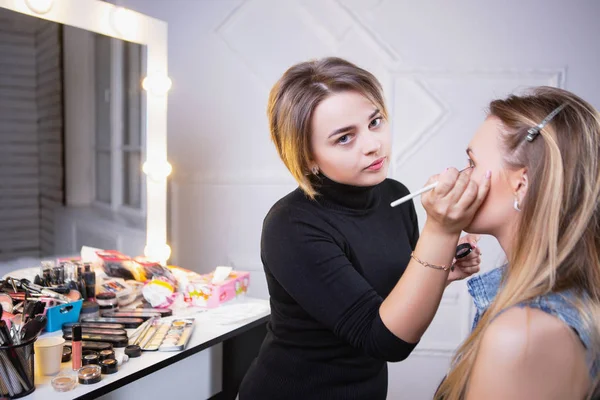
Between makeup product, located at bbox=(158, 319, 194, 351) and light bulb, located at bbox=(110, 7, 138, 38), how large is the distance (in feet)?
3.26

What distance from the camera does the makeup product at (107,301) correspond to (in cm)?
140

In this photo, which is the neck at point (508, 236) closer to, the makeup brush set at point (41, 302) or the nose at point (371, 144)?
the nose at point (371, 144)

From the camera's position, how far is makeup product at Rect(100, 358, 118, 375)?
1.08m

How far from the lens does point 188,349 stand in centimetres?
123

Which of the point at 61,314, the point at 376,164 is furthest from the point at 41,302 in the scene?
the point at 376,164

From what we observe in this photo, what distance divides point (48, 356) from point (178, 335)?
0.30 m

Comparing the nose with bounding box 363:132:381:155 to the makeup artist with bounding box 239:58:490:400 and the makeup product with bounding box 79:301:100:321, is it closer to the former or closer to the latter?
the makeup artist with bounding box 239:58:490:400

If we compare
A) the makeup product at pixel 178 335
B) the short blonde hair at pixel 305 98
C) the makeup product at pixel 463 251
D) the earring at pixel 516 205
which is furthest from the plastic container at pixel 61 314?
the earring at pixel 516 205

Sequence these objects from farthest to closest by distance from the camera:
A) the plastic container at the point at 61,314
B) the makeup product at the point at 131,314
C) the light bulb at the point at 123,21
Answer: the light bulb at the point at 123,21 < the makeup product at the point at 131,314 < the plastic container at the point at 61,314

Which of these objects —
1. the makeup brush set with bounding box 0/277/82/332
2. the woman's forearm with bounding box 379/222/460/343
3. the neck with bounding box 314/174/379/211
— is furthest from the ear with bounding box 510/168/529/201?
the makeup brush set with bounding box 0/277/82/332

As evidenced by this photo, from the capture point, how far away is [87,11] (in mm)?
1632

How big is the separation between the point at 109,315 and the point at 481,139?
3.32 feet

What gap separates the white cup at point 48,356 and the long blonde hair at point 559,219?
77 cm

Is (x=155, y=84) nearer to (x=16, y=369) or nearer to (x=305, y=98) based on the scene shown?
(x=305, y=98)
